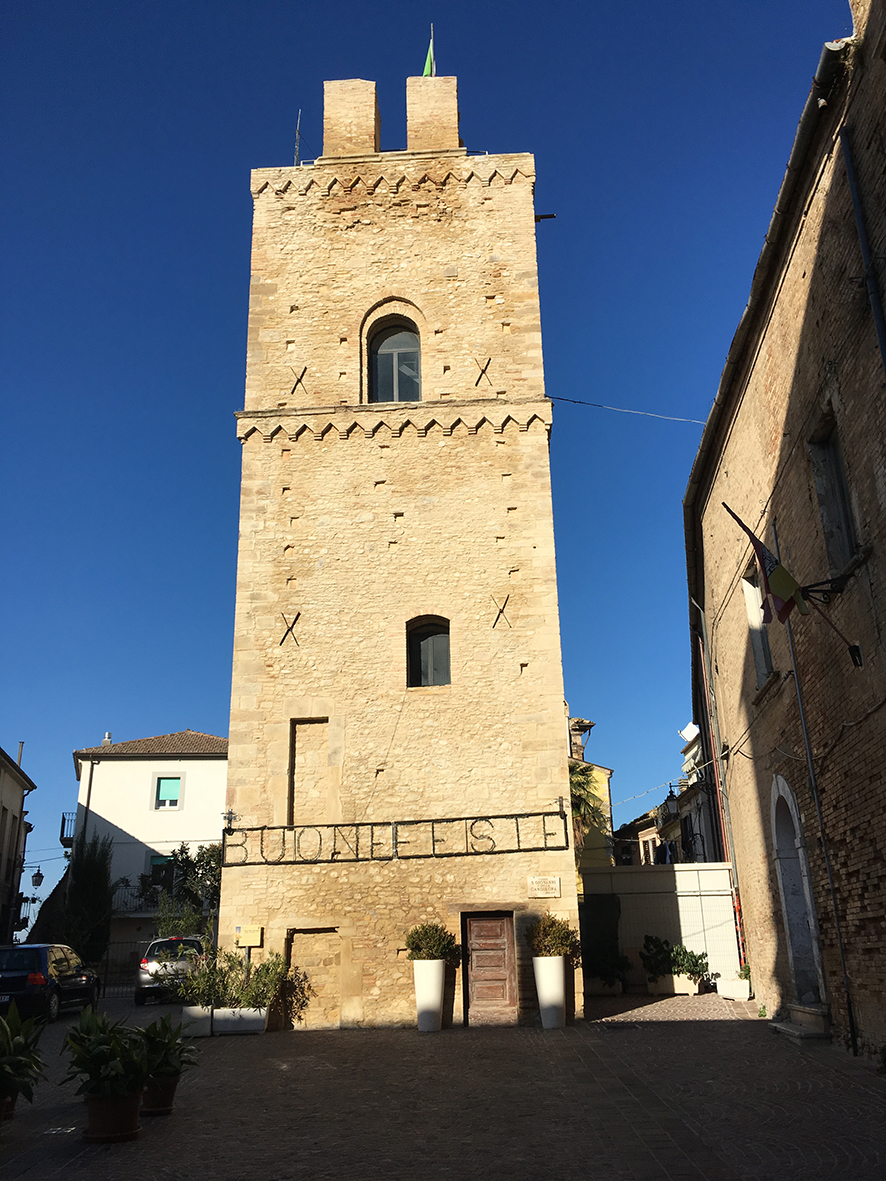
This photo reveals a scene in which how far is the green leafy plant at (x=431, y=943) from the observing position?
13.0 meters

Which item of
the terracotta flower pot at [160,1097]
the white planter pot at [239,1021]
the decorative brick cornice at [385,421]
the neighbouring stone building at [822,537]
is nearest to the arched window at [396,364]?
the decorative brick cornice at [385,421]

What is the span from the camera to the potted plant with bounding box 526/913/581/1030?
12734 mm

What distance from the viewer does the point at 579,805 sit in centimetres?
2625

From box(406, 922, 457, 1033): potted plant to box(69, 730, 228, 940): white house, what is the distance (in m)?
22.4

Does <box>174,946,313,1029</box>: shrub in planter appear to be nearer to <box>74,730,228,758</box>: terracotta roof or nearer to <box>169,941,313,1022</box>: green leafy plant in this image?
<box>169,941,313,1022</box>: green leafy plant

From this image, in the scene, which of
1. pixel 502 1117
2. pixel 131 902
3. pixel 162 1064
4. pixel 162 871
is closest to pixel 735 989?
pixel 502 1117

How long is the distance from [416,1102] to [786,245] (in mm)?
9101

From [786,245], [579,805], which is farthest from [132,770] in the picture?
[786,245]

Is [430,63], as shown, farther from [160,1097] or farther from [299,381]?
[160,1097]

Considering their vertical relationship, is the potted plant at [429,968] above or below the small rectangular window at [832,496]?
below

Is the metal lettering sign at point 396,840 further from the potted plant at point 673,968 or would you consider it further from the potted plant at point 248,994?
the potted plant at point 673,968

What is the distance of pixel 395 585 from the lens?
1545 centimetres

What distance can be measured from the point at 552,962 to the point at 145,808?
25.7 metres

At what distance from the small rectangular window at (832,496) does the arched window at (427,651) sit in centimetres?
705
